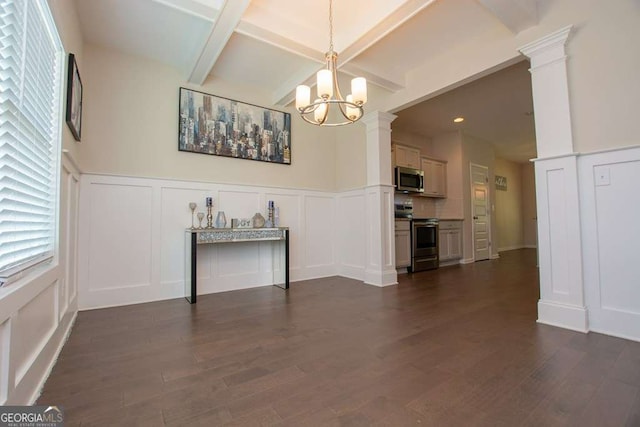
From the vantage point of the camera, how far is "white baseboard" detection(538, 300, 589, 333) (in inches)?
89.2

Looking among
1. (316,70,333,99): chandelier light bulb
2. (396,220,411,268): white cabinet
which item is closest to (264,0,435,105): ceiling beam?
(316,70,333,99): chandelier light bulb

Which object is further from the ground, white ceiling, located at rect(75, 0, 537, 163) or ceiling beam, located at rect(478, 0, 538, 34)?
white ceiling, located at rect(75, 0, 537, 163)

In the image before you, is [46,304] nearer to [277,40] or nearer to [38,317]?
[38,317]

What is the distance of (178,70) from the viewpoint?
140 inches

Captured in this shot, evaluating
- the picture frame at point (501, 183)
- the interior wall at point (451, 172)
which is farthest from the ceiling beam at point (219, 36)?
the picture frame at point (501, 183)

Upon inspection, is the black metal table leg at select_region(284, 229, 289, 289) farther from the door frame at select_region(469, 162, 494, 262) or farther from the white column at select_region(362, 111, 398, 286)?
the door frame at select_region(469, 162, 494, 262)

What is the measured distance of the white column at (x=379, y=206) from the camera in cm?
412

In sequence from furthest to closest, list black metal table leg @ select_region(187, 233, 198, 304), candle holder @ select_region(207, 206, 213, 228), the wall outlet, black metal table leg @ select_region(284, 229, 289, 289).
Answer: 1. black metal table leg @ select_region(284, 229, 289, 289)
2. candle holder @ select_region(207, 206, 213, 228)
3. black metal table leg @ select_region(187, 233, 198, 304)
4. the wall outlet

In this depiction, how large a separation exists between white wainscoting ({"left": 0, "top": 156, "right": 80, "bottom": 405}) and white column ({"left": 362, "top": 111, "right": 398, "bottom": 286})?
3363 mm

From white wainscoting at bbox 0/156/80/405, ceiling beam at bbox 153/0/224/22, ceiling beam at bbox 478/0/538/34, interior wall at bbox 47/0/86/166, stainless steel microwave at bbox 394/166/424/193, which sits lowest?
white wainscoting at bbox 0/156/80/405

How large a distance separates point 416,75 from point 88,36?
146 inches

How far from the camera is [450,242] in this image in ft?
19.4

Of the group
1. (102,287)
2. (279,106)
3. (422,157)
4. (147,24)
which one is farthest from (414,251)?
(147,24)

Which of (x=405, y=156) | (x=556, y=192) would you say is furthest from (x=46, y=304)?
(x=405, y=156)
